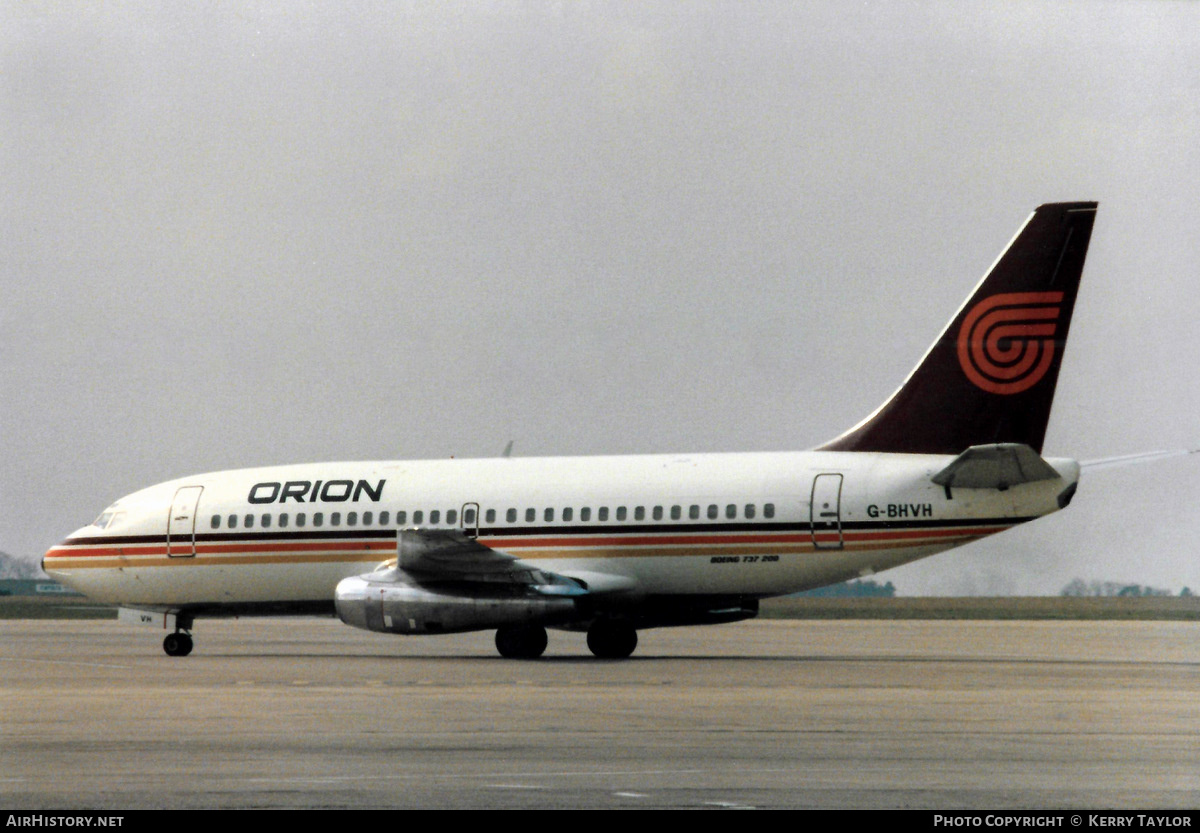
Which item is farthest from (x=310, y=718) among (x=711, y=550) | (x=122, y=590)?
(x=122, y=590)

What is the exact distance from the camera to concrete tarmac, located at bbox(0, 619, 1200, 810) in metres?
11.9

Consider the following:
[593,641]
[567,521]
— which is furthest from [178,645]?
[567,521]

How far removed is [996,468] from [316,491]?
43.9ft

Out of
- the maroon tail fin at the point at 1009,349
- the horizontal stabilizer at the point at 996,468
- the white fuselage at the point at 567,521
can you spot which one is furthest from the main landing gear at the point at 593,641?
the horizontal stabilizer at the point at 996,468

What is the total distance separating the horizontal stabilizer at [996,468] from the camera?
28.1 m

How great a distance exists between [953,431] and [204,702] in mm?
14443

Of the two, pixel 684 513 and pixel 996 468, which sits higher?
pixel 684 513

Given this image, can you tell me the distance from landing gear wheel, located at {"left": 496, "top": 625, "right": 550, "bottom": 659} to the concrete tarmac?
685 mm

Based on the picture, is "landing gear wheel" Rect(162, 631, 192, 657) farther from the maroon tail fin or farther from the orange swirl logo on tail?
the orange swirl logo on tail

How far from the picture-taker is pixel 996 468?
28.5 metres

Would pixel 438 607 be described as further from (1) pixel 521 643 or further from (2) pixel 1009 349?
(2) pixel 1009 349

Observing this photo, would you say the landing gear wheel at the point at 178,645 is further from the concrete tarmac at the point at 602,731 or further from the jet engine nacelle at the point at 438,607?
the jet engine nacelle at the point at 438,607
